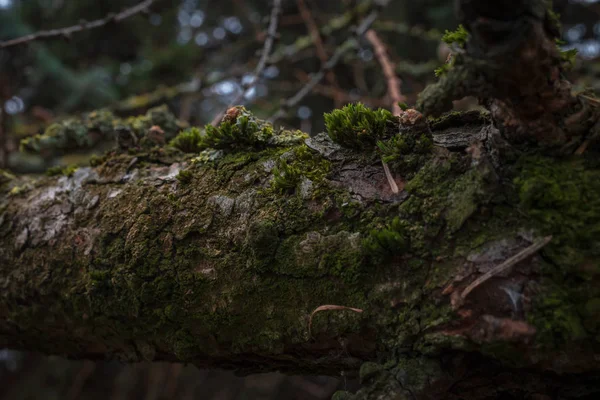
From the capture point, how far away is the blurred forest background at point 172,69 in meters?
4.15

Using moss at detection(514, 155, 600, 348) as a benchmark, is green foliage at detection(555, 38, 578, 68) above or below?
above

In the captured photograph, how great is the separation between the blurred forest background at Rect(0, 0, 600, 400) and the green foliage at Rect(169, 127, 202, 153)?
2058 millimetres

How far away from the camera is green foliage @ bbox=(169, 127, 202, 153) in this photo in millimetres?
1591

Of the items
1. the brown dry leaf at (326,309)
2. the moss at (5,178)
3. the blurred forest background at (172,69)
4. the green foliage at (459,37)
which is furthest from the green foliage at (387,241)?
the blurred forest background at (172,69)

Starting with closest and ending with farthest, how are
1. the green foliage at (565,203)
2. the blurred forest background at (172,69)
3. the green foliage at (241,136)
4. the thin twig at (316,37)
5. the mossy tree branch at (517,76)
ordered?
the mossy tree branch at (517,76), the green foliage at (565,203), the green foliage at (241,136), the thin twig at (316,37), the blurred forest background at (172,69)

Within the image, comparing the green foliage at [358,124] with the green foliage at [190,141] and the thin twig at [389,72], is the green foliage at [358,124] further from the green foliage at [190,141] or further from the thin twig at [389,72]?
the thin twig at [389,72]

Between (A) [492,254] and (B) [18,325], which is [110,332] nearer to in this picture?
(B) [18,325]

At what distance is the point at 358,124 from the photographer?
1222mm

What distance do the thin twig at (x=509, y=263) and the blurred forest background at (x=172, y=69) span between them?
277 centimetres

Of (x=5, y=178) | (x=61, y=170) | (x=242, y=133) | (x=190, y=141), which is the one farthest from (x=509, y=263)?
(x=5, y=178)

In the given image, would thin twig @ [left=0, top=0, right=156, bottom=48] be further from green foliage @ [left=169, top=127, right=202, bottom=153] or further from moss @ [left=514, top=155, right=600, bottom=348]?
moss @ [left=514, top=155, right=600, bottom=348]

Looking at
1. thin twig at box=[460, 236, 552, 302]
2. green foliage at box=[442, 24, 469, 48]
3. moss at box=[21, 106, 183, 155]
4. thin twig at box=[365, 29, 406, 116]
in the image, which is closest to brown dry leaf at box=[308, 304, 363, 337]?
thin twig at box=[460, 236, 552, 302]

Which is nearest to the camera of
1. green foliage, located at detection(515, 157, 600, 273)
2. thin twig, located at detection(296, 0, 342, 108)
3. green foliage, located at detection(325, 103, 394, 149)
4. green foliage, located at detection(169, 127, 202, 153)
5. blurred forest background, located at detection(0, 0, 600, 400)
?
green foliage, located at detection(515, 157, 600, 273)

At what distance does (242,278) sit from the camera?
1.22m
